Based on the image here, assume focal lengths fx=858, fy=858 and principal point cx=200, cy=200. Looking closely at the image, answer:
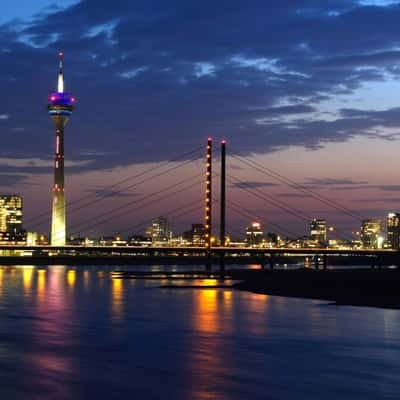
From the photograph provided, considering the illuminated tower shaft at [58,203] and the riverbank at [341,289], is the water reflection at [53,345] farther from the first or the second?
the illuminated tower shaft at [58,203]

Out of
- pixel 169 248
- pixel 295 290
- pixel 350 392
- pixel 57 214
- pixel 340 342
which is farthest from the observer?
pixel 57 214

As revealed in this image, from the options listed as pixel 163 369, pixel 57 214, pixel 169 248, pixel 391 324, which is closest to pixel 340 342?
pixel 391 324

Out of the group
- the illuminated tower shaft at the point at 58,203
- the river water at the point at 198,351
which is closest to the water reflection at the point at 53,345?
the river water at the point at 198,351

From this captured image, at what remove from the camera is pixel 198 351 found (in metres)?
32.3

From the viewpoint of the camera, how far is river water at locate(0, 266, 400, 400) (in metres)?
24.2

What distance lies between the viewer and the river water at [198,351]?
79.4 feet

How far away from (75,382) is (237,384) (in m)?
4.74

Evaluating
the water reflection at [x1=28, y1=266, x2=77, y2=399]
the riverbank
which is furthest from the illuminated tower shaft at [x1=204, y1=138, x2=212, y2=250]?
the water reflection at [x1=28, y1=266, x2=77, y2=399]

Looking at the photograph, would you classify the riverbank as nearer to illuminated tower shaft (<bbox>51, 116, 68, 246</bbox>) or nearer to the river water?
the river water

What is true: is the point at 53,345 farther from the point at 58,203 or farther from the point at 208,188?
the point at 58,203

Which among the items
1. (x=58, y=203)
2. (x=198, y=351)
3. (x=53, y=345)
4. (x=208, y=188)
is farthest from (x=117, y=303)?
(x=58, y=203)

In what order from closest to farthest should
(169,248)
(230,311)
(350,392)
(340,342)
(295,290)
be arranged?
(350,392) → (340,342) → (230,311) → (295,290) → (169,248)

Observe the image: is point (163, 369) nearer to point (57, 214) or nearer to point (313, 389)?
point (313, 389)

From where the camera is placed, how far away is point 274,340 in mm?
36062
